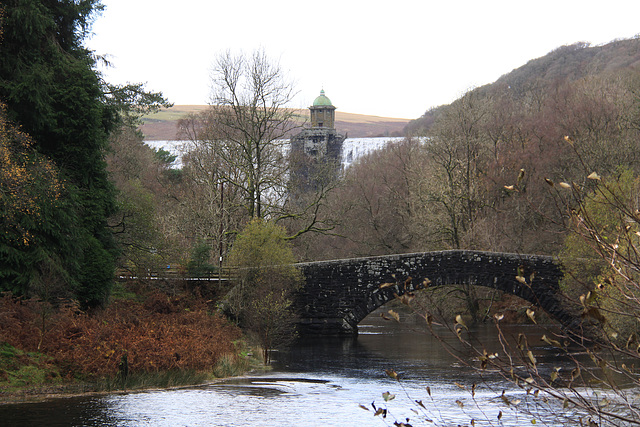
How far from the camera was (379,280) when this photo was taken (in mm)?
30953

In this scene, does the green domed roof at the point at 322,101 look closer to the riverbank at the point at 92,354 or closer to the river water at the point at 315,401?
the river water at the point at 315,401

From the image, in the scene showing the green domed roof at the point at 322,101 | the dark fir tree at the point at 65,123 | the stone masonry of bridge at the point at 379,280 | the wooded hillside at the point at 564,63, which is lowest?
the stone masonry of bridge at the point at 379,280

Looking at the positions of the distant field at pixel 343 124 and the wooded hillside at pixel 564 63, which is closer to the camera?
the wooded hillside at pixel 564 63

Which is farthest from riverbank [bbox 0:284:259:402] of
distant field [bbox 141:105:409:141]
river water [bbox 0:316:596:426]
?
distant field [bbox 141:105:409:141]

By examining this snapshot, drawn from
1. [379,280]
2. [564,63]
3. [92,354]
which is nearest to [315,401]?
A: [92,354]

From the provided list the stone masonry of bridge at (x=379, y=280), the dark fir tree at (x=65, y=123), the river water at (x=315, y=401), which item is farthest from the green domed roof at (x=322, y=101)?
the river water at (x=315, y=401)

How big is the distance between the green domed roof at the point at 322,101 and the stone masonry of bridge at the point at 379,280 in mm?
60479

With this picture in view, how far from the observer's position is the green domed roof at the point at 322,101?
9000 centimetres

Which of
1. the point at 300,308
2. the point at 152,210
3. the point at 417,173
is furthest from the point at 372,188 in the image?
the point at 152,210

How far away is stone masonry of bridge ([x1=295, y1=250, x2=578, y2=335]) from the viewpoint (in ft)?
96.8

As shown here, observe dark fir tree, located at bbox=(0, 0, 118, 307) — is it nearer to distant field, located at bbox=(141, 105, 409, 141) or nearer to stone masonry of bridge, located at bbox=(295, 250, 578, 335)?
stone masonry of bridge, located at bbox=(295, 250, 578, 335)

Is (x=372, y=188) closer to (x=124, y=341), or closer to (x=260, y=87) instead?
(x=260, y=87)

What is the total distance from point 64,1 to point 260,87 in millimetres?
13315

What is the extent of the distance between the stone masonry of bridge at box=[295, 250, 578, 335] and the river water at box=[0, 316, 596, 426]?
17.7 feet
